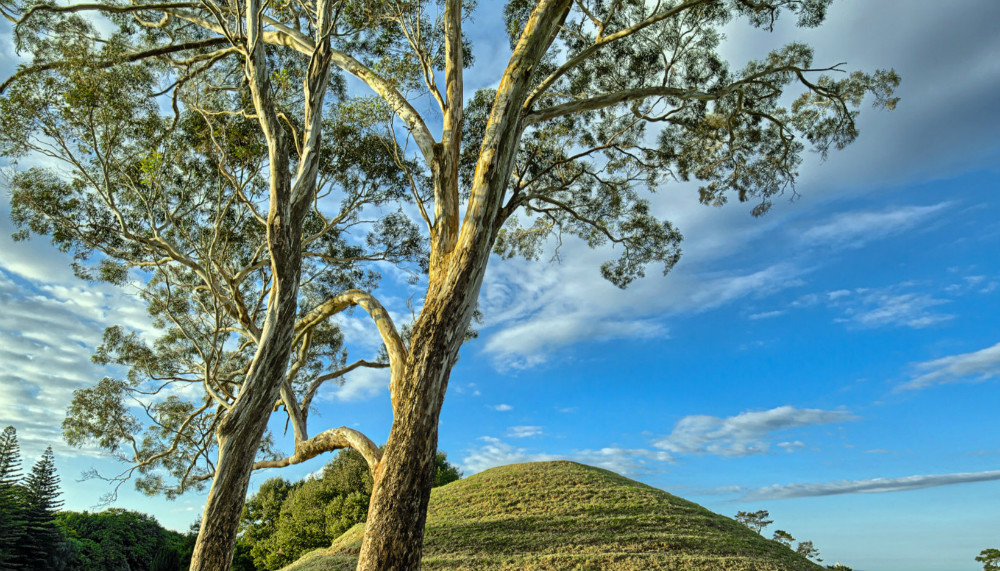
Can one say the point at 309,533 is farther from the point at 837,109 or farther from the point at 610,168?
the point at 837,109

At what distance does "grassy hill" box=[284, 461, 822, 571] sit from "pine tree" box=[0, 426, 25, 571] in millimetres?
4405

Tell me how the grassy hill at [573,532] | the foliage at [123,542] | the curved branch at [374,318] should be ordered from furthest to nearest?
the foliage at [123,542] < the grassy hill at [573,532] < the curved branch at [374,318]

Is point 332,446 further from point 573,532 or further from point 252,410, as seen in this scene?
point 573,532

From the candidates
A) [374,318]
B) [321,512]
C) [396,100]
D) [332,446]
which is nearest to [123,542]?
[321,512]

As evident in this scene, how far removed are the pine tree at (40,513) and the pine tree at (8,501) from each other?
67 cm

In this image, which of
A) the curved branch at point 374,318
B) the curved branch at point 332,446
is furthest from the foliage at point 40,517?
the curved branch at point 374,318

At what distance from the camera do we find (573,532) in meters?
10.4

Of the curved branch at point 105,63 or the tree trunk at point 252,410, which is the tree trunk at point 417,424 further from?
the curved branch at point 105,63

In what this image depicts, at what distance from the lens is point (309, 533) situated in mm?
20641

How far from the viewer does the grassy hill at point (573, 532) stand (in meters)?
8.94

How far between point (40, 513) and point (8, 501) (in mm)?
2645

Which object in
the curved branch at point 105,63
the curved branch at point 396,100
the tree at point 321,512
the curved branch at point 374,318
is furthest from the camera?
the tree at point 321,512

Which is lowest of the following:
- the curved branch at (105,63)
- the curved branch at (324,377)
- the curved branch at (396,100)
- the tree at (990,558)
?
the tree at (990,558)

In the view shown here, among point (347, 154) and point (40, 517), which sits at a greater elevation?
point (347, 154)
